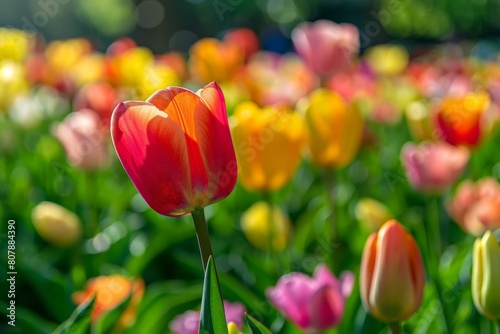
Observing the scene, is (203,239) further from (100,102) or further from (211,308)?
(100,102)

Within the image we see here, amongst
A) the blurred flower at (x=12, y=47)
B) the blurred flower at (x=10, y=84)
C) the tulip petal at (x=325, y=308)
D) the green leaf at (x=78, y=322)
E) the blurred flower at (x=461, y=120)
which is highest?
the green leaf at (x=78, y=322)

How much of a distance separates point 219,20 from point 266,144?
951cm

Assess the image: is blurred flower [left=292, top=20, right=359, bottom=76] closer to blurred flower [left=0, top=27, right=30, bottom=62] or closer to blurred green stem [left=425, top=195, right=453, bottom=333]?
blurred green stem [left=425, top=195, right=453, bottom=333]

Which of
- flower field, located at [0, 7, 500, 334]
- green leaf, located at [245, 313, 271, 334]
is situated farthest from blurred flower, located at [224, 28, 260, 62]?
green leaf, located at [245, 313, 271, 334]

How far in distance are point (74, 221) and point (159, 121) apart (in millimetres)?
900

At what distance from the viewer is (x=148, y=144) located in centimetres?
80

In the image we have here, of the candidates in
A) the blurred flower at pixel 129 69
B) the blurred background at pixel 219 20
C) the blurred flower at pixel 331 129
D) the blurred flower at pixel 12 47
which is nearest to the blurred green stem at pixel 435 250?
the blurred flower at pixel 331 129

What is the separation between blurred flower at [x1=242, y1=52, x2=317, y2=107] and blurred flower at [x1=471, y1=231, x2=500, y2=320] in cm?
136

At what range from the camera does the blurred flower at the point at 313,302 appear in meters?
1.04

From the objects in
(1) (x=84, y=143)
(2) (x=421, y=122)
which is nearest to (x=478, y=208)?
(2) (x=421, y=122)

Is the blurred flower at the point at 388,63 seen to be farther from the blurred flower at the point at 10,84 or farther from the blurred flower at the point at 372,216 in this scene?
the blurred flower at the point at 372,216

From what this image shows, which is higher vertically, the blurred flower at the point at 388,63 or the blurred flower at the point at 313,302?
the blurred flower at the point at 313,302

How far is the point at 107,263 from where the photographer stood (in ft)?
5.43

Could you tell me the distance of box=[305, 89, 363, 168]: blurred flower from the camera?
1.43 m
